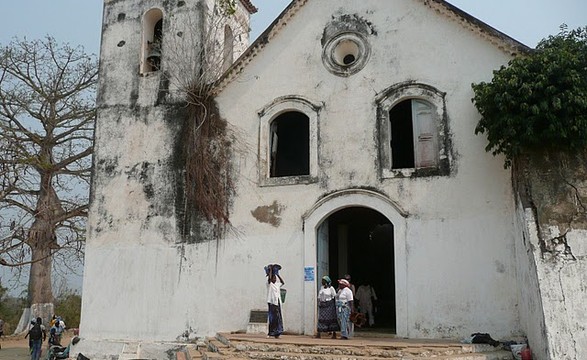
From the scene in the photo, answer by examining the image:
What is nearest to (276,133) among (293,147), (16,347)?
(293,147)

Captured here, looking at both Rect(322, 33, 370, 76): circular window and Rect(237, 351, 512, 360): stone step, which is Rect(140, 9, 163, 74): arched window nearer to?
Rect(322, 33, 370, 76): circular window

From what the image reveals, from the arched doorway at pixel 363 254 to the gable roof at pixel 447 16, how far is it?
4.07m

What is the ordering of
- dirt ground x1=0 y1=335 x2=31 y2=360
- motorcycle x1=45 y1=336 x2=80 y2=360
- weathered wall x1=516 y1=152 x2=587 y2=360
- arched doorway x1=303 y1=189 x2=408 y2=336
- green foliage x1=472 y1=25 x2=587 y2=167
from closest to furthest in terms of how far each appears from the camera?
weathered wall x1=516 y1=152 x2=587 y2=360 → green foliage x1=472 y1=25 x2=587 y2=167 → arched doorway x1=303 y1=189 x2=408 y2=336 → motorcycle x1=45 y1=336 x2=80 y2=360 → dirt ground x1=0 y1=335 x2=31 y2=360

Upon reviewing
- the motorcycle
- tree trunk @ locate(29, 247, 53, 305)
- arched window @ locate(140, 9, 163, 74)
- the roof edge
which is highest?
arched window @ locate(140, 9, 163, 74)

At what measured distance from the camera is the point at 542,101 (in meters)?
10.1

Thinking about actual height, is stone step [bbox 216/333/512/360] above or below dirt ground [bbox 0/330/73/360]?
above

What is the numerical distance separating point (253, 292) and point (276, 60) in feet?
17.1

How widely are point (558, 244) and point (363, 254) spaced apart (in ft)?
26.9

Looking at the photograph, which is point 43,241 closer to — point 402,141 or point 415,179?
point 402,141

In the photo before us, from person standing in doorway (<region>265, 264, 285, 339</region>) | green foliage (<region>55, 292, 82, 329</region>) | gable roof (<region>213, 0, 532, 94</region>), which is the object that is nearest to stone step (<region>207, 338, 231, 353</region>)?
person standing in doorway (<region>265, 264, 285, 339</region>)

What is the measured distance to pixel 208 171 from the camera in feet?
45.0

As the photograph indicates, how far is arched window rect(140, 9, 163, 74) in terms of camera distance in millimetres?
15305

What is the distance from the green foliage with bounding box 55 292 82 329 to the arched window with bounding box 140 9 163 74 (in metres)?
13.7

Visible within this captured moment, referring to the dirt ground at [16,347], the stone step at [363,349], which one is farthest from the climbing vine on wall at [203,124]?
the dirt ground at [16,347]
